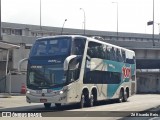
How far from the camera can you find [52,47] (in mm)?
23047

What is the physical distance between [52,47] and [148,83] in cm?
4801

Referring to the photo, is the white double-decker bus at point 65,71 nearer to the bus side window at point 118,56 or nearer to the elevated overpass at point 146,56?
the bus side window at point 118,56

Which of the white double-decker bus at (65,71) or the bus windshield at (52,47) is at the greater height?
the bus windshield at (52,47)

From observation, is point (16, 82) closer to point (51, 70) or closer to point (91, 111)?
point (51, 70)

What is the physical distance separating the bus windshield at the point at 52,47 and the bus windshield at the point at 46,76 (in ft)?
2.54

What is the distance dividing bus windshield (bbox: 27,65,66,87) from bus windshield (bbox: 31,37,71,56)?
2.54 feet

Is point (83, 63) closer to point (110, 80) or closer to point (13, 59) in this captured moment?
point (110, 80)

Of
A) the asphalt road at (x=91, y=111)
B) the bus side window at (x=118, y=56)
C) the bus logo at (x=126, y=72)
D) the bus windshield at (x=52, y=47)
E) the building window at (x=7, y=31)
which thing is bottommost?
the asphalt road at (x=91, y=111)

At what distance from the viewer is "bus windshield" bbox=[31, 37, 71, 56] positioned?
22.8 m

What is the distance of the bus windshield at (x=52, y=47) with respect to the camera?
22781mm

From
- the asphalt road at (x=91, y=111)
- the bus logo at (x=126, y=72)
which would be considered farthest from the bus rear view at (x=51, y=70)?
the bus logo at (x=126, y=72)

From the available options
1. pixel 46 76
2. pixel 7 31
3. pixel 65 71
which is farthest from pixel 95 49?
pixel 7 31

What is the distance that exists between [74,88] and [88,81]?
2.09 metres

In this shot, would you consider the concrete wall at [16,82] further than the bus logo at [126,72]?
Yes
